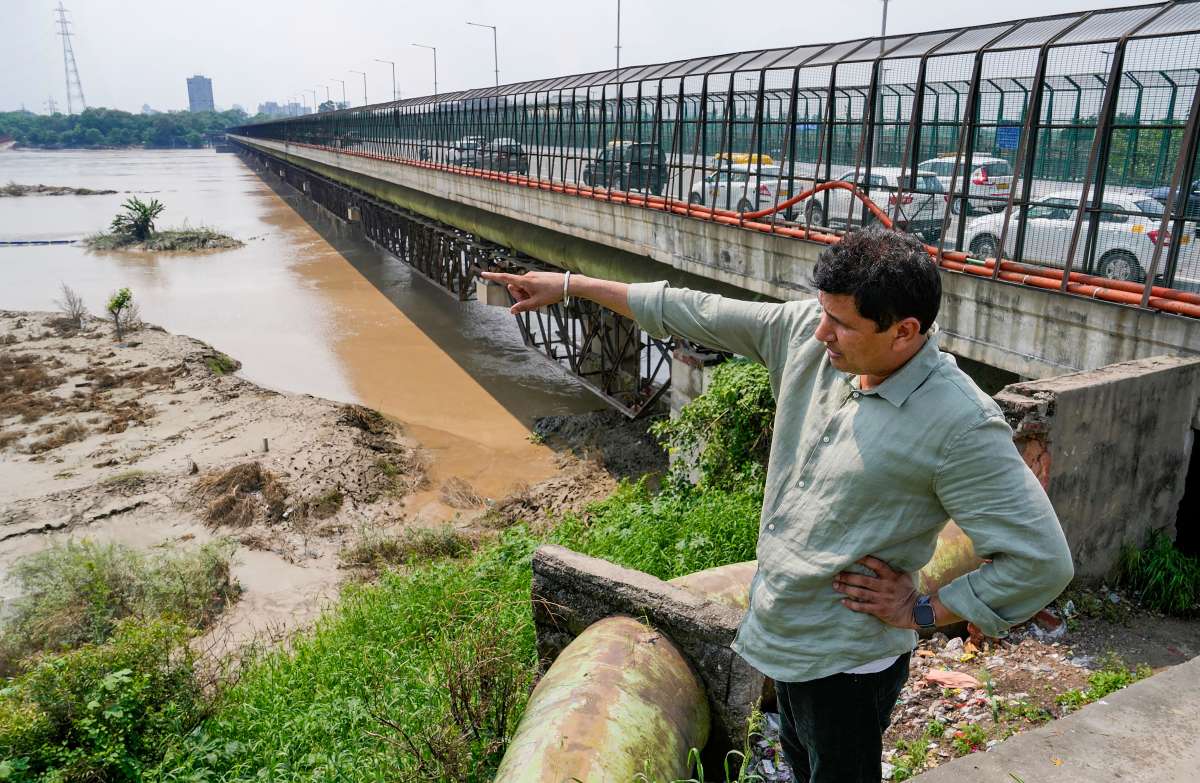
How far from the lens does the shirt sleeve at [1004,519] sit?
162 cm

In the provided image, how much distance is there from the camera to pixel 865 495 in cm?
179

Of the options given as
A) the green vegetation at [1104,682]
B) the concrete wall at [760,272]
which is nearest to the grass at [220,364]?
the concrete wall at [760,272]

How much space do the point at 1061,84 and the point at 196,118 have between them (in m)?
199

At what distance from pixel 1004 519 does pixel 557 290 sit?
4.67 feet

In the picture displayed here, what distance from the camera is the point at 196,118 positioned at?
572ft

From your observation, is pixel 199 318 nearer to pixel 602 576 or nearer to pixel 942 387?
pixel 602 576

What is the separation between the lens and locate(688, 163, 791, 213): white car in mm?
9867

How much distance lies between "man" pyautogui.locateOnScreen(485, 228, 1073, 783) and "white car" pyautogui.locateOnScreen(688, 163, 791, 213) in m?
7.81

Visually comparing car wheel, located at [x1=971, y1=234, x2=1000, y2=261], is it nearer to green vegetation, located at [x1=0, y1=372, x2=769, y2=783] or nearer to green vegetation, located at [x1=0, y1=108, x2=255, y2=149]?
green vegetation, located at [x1=0, y1=372, x2=769, y2=783]

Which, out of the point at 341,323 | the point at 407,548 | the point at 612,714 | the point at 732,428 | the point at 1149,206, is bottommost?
the point at 341,323

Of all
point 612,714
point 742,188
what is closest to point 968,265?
point 742,188

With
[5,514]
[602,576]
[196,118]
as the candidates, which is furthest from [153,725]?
[196,118]

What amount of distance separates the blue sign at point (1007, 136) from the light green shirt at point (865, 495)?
566cm

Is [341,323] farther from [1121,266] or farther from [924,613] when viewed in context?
[924,613]
